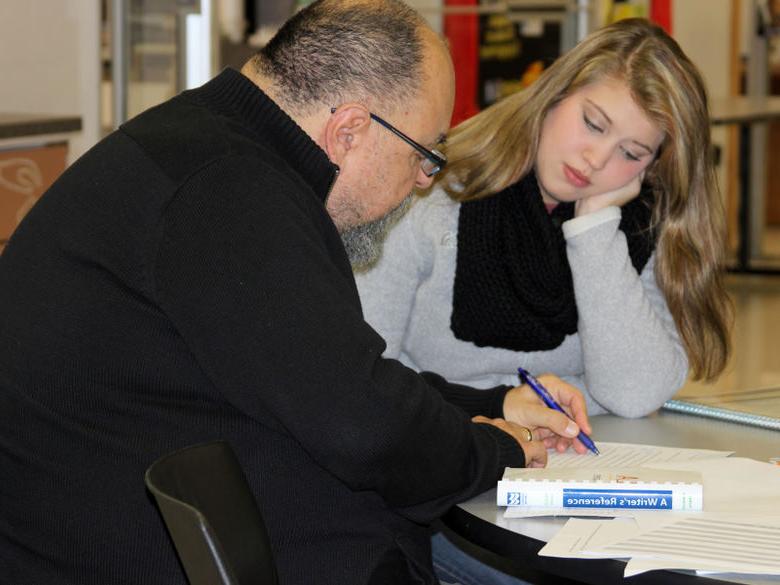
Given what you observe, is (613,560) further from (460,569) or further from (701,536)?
(460,569)

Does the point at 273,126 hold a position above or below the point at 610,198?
above

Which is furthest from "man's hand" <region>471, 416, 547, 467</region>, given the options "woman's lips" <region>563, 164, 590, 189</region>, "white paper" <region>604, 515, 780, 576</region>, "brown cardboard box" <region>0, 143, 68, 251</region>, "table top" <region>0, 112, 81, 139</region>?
"table top" <region>0, 112, 81, 139</region>

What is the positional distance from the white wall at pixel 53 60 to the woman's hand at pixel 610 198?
216 centimetres

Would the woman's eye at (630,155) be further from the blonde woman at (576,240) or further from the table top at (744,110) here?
the table top at (744,110)

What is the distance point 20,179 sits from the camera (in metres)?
3.55

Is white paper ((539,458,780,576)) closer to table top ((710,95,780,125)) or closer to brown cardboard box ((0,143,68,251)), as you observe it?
brown cardboard box ((0,143,68,251))

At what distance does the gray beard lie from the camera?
174 centimetres

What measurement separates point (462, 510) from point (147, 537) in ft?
1.26

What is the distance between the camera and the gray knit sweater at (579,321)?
2.11 metres

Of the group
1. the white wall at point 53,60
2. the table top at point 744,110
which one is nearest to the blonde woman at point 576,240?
the white wall at point 53,60

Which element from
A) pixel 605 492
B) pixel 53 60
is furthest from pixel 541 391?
pixel 53 60

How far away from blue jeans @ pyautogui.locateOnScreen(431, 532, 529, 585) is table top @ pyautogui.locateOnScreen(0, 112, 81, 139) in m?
2.03

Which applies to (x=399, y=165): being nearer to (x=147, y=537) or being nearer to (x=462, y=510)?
(x=462, y=510)

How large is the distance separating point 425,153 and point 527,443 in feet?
1.36
